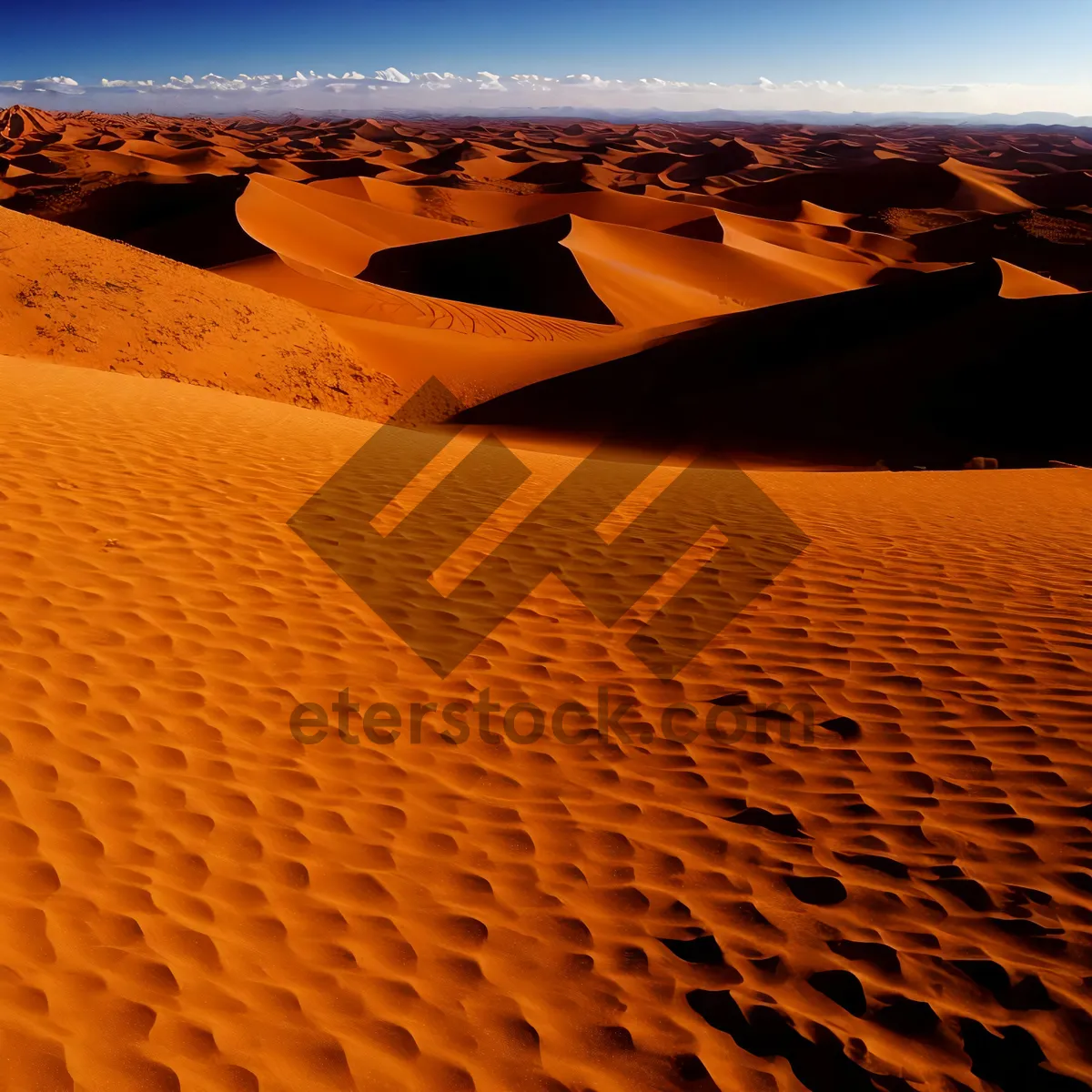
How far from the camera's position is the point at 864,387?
1880 centimetres

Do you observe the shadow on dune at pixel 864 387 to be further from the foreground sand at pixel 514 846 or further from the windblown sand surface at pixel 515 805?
the foreground sand at pixel 514 846

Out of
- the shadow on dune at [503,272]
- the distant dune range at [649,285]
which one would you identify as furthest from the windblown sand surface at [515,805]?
the shadow on dune at [503,272]

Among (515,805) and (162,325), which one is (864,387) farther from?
(515,805)

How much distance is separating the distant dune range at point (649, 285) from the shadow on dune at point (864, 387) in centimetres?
7

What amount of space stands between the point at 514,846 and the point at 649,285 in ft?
110

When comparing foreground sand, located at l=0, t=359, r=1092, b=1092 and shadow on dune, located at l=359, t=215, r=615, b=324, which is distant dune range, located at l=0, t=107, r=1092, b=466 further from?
foreground sand, located at l=0, t=359, r=1092, b=1092

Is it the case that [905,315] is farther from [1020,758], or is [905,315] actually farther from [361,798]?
[361,798]

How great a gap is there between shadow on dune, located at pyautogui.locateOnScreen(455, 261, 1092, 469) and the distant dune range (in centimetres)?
7

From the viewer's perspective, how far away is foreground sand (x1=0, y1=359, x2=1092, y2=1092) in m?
2.82

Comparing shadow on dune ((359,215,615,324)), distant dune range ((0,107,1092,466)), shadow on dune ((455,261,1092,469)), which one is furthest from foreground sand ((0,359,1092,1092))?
shadow on dune ((359,215,615,324))

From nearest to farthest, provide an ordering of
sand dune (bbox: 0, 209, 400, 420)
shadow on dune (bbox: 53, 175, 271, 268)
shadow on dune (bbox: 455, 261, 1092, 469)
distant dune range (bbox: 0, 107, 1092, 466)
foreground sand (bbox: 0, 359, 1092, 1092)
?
foreground sand (bbox: 0, 359, 1092, 1092), sand dune (bbox: 0, 209, 400, 420), shadow on dune (bbox: 455, 261, 1092, 469), distant dune range (bbox: 0, 107, 1092, 466), shadow on dune (bbox: 53, 175, 271, 268)

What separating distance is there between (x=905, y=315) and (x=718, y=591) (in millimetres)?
18683

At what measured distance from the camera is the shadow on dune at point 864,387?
1688 centimetres

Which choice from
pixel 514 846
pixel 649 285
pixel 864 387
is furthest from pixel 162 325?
pixel 649 285
